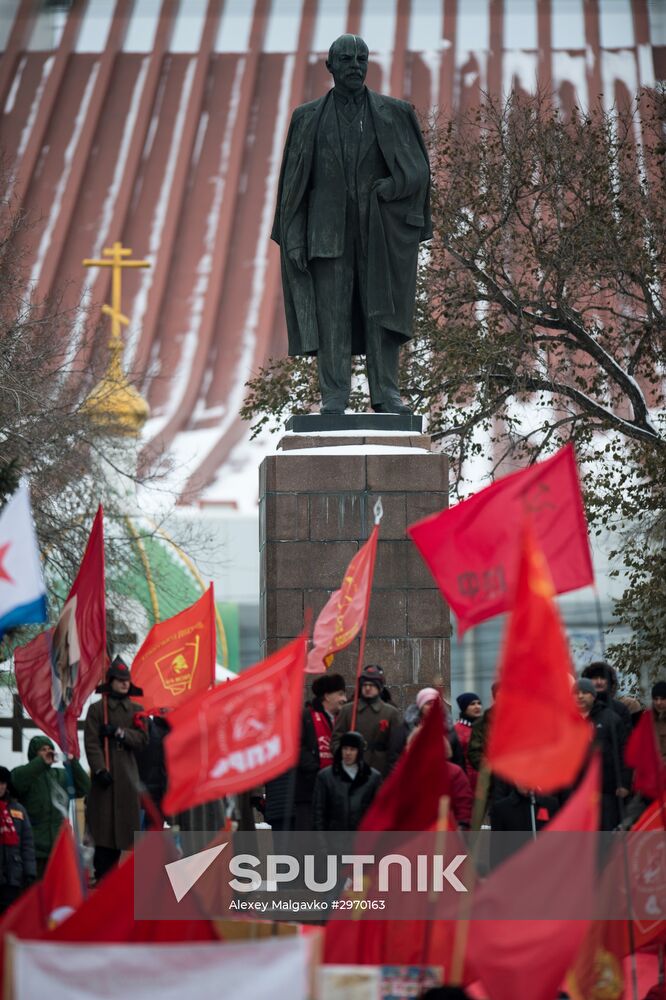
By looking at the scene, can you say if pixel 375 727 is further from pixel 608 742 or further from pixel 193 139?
pixel 193 139

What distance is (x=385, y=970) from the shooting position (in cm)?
735

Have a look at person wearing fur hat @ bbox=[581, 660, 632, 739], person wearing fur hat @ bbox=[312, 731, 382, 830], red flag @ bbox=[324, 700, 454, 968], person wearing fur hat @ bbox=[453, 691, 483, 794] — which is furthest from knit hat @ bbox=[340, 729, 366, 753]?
red flag @ bbox=[324, 700, 454, 968]

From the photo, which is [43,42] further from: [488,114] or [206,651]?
[206,651]

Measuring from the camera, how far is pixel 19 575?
8055 mm

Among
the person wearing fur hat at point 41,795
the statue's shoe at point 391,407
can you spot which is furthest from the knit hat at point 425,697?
the person wearing fur hat at point 41,795

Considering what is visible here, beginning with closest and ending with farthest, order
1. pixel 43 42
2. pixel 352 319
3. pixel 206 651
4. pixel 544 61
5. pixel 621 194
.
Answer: pixel 206 651 → pixel 352 319 → pixel 621 194 → pixel 544 61 → pixel 43 42

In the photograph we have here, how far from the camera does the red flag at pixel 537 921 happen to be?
671 cm

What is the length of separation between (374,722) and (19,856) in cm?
226

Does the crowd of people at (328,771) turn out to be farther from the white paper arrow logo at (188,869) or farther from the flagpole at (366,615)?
the white paper arrow logo at (188,869)

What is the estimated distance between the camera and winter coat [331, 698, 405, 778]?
10.2 metres

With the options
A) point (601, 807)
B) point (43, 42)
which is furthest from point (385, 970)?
point (43, 42)

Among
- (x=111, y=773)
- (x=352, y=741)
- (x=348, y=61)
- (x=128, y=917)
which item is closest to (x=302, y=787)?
(x=352, y=741)

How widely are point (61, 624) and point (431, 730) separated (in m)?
3.33

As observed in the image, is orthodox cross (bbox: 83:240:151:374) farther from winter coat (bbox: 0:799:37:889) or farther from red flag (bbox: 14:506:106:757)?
red flag (bbox: 14:506:106:757)
